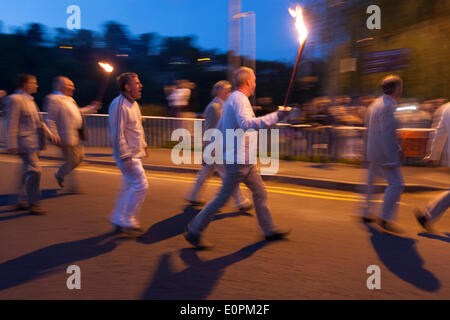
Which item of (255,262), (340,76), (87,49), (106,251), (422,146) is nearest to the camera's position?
(255,262)

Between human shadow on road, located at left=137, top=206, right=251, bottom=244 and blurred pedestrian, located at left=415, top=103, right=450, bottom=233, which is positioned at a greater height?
blurred pedestrian, located at left=415, top=103, right=450, bottom=233

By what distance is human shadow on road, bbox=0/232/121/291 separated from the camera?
369 centimetres

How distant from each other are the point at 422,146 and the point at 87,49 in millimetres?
29934

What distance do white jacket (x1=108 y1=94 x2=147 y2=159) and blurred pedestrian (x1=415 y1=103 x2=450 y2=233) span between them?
127 inches

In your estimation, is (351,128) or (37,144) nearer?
(37,144)

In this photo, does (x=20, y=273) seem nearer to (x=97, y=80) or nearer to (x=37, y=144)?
(x=37, y=144)

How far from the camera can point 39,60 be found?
31.8m

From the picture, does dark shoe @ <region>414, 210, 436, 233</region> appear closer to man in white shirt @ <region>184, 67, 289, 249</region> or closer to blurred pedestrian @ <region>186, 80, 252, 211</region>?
man in white shirt @ <region>184, 67, 289, 249</region>

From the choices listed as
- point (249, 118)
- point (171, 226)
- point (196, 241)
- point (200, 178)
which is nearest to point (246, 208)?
point (200, 178)

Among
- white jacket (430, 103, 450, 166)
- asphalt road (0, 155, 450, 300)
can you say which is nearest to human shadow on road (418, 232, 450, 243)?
asphalt road (0, 155, 450, 300)

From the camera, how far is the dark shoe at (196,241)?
4398mm

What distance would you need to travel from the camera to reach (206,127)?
6.12 meters

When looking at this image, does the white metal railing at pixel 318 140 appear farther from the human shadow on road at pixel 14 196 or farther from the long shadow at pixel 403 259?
the long shadow at pixel 403 259

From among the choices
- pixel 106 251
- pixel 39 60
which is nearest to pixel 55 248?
pixel 106 251
